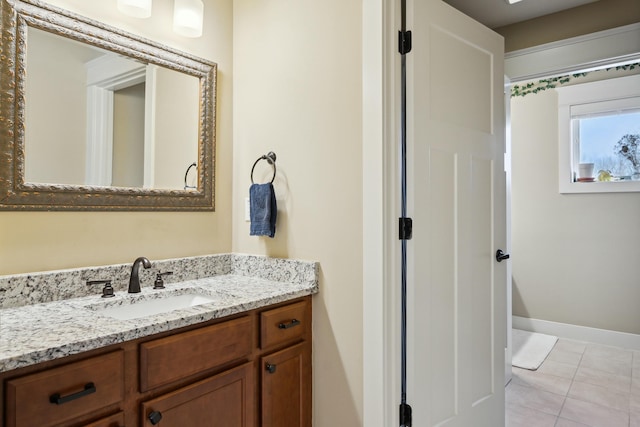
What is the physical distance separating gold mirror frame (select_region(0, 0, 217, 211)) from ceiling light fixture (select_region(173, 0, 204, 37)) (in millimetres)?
105

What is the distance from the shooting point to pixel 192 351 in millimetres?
1311

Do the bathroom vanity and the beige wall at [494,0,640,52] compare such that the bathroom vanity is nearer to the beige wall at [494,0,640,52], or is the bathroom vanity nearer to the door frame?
the door frame

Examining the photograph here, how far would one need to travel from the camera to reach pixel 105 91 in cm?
167

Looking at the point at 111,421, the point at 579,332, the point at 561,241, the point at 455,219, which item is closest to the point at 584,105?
the point at 561,241

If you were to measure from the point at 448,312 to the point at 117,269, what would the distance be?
1.46 meters

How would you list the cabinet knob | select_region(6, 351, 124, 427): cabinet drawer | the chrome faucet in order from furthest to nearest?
A: the chrome faucet
the cabinet knob
select_region(6, 351, 124, 427): cabinet drawer

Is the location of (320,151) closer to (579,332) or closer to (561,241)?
(561,241)

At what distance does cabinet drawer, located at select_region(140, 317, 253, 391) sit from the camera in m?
1.20

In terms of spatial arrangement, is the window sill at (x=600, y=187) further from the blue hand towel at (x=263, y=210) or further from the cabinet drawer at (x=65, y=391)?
the cabinet drawer at (x=65, y=391)

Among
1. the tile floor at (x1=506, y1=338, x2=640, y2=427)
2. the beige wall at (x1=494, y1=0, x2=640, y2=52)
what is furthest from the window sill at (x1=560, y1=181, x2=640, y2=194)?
the beige wall at (x1=494, y1=0, x2=640, y2=52)

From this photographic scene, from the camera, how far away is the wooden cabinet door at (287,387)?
156 cm

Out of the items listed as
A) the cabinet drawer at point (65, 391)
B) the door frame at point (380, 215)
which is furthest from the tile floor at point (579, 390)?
the cabinet drawer at point (65, 391)

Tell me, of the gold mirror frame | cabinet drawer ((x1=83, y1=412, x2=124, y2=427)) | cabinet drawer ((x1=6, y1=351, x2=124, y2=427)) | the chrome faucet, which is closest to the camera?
cabinet drawer ((x1=6, y1=351, x2=124, y2=427))

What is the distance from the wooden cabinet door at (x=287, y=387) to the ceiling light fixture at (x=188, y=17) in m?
1.51
